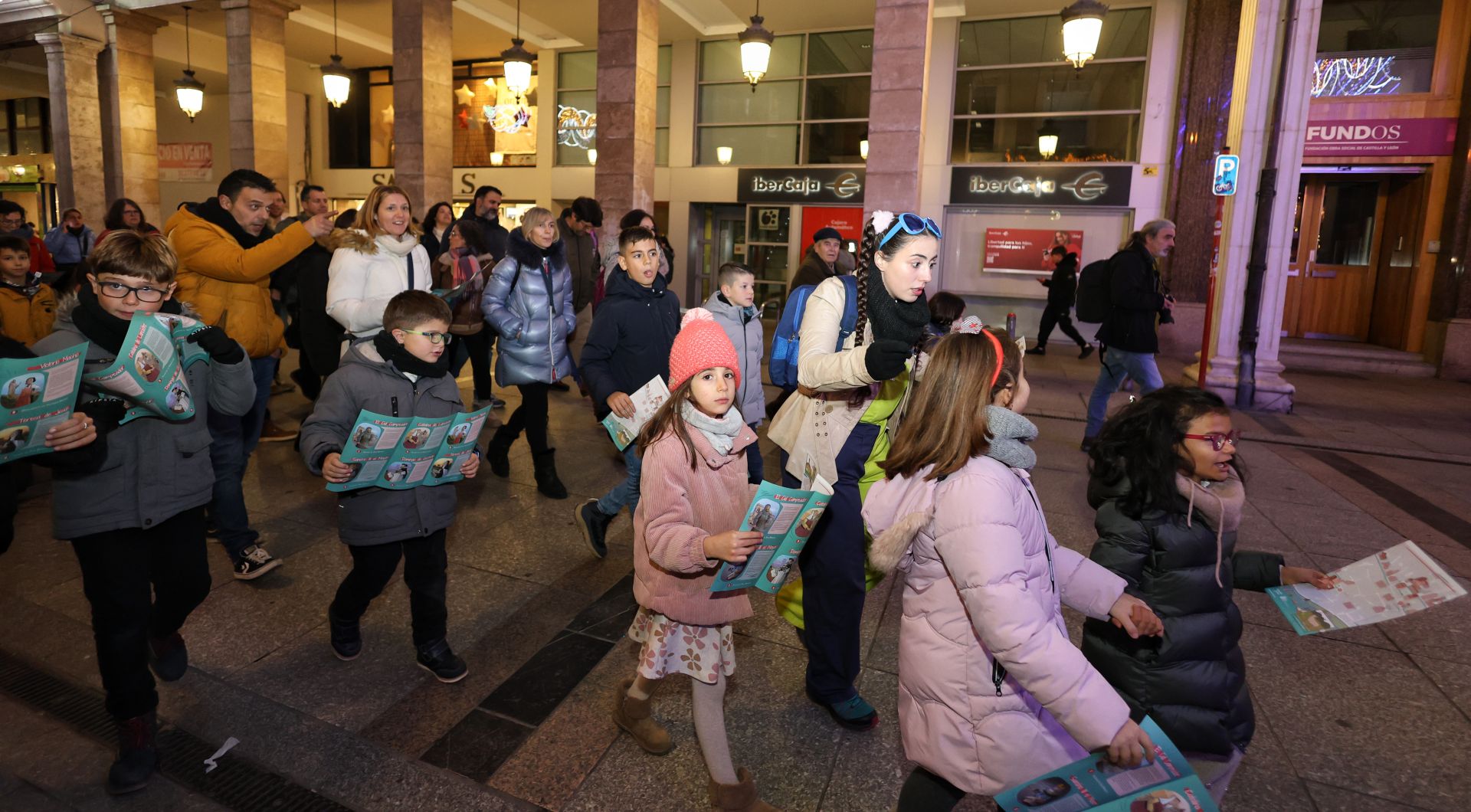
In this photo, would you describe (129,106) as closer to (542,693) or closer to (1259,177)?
(542,693)

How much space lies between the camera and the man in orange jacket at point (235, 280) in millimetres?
4121

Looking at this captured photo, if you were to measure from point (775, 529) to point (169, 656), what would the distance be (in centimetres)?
266

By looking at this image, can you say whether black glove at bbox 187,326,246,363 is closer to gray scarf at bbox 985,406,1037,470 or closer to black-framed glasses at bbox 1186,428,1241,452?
A: gray scarf at bbox 985,406,1037,470

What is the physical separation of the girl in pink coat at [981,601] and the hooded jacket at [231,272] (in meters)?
3.59

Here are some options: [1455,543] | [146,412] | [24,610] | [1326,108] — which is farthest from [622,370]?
[1326,108]

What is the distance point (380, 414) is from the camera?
305 cm

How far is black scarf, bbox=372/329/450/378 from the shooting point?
313cm

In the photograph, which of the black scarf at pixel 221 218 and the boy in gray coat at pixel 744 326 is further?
the boy in gray coat at pixel 744 326

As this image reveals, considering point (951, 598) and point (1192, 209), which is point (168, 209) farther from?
point (951, 598)

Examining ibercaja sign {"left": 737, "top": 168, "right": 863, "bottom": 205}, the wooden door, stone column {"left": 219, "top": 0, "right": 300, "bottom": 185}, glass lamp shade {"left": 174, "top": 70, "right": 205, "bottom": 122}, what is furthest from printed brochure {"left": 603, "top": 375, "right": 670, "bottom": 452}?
glass lamp shade {"left": 174, "top": 70, "right": 205, "bottom": 122}

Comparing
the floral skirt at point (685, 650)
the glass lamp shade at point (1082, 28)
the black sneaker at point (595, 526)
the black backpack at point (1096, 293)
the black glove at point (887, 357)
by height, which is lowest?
the black sneaker at point (595, 526)

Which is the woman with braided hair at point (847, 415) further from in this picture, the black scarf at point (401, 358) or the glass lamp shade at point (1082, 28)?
the glass lamp shade at point (1082, 28)

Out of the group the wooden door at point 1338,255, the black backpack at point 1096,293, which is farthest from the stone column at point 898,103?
the wooden door at point 1338,255

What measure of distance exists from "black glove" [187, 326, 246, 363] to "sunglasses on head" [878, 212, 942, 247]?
232 cm
